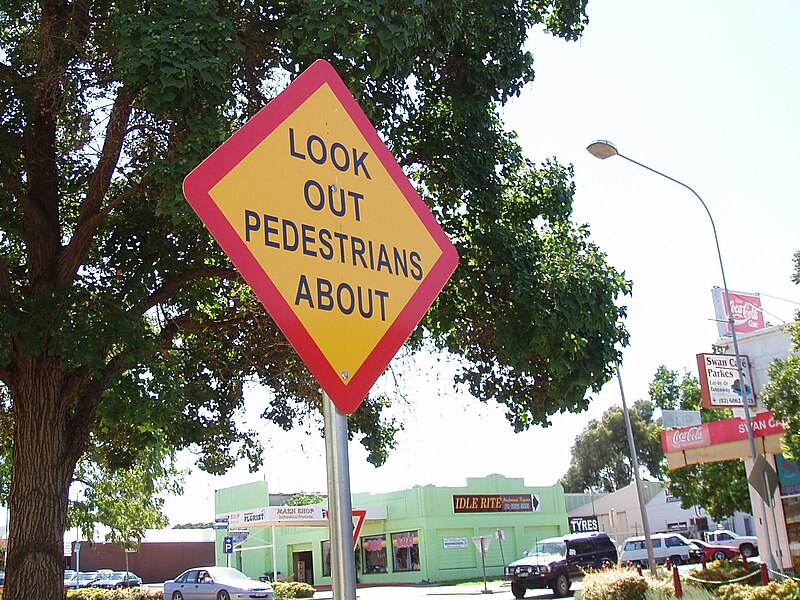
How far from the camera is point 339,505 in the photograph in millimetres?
2371

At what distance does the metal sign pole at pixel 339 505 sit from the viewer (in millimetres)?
2307

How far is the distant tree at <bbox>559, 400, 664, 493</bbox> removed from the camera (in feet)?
261

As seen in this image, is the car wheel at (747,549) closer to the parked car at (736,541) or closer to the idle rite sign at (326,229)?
the parked car at (736,541)

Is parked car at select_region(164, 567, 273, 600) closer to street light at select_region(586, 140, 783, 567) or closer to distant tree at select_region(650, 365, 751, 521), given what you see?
street light at select_region(586, 140, 783, 567)

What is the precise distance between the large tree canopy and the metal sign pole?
6.99 m

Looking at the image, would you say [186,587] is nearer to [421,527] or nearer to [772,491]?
[421,527]

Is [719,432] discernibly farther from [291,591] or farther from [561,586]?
[291,591]

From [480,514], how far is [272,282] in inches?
1827

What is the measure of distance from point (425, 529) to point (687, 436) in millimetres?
21218

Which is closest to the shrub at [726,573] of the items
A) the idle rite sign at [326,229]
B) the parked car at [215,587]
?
the parked car at [215,587]

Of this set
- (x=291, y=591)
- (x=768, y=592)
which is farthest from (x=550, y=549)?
(x=768, y=592)

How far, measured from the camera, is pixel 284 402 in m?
16.1

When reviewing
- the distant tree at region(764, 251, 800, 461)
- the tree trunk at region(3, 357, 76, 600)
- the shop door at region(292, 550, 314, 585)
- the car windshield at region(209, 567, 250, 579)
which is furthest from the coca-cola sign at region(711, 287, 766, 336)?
the shop door at region(292, 550, 314, 585)

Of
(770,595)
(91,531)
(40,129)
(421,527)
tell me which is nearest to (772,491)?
(770,595)
